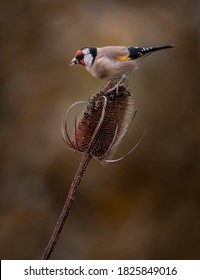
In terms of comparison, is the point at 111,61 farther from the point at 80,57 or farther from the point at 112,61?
the point at 80,57

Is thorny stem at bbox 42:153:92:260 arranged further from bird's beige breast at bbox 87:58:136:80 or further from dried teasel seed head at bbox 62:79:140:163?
bird's beige breast at bbox 87:58:136:80

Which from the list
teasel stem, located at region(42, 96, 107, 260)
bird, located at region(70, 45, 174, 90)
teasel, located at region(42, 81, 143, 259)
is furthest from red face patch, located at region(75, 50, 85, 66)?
teasel stem, located at region(42, 96, 107, 260)

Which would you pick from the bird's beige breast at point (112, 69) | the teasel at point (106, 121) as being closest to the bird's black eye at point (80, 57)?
the bird's beige breast at point (112, 69)

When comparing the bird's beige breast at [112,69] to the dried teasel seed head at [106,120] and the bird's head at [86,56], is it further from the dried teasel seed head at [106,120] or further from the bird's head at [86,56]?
the dried teasel seed head at [106,120]

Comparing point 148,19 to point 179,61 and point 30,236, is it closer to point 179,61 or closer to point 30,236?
point 179,61

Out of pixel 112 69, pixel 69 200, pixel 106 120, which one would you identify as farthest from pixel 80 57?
pixel 69 200
